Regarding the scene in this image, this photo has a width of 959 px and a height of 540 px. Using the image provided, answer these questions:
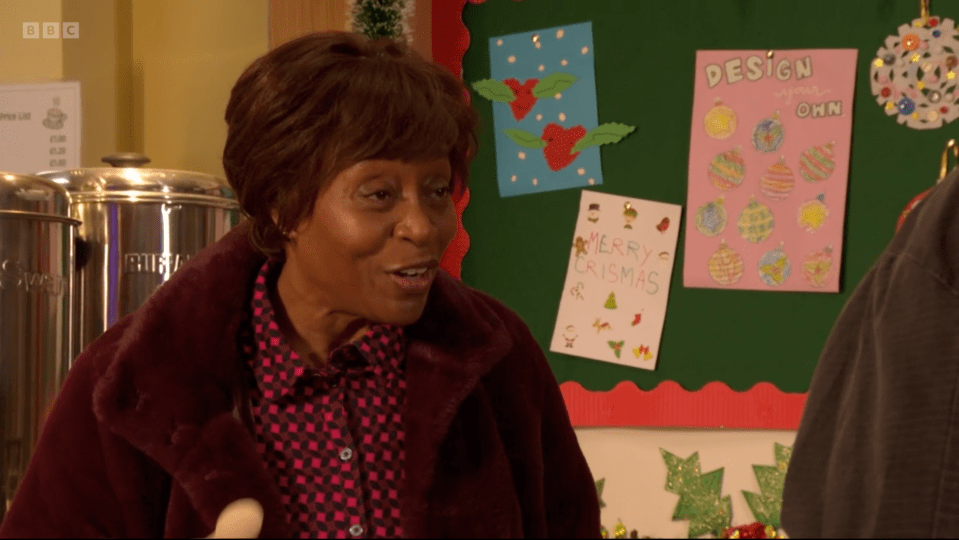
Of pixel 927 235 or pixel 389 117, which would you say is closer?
pixel 927 235

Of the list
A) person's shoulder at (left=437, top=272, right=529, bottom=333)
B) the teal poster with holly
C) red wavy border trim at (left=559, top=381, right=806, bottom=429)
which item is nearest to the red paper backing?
red wavy border trim at (left=559, top=381, right=806, bottom=429)

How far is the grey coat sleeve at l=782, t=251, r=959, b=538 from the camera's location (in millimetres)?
778

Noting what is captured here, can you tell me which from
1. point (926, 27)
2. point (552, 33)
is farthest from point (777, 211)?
point (552, 33)

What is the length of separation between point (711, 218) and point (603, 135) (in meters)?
0.30

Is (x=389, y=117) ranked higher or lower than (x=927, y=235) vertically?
higher

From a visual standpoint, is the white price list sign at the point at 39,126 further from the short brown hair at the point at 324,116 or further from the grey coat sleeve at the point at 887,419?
the grey coat sleeve at the point at 887,419

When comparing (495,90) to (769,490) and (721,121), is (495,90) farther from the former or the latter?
(769,490)

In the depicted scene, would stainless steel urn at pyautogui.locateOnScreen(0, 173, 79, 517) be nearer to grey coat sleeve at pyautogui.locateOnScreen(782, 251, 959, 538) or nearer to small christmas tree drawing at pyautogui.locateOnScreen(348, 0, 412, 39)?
small christmas tree drawing at pyautogui.locateOnScreen(348, 0, 412, 39)

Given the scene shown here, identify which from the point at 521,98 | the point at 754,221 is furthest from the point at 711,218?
the point at 521,98

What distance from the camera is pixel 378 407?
1.39m

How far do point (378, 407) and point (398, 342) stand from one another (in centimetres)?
10

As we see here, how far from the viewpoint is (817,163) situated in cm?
216

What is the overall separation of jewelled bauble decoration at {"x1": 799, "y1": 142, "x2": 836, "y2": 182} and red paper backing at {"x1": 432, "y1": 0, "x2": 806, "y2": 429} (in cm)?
46

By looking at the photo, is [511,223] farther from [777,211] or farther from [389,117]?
[389,117]
